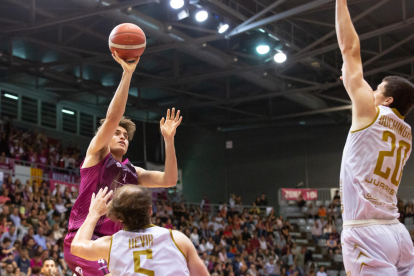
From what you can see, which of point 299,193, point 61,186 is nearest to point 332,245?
point 299,193

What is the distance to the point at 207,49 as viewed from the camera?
720 inches

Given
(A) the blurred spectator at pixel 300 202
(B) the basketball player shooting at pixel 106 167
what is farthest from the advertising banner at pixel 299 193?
(B) the basketball player shooting at pixel 106 167

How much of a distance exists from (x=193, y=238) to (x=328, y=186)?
11663mm

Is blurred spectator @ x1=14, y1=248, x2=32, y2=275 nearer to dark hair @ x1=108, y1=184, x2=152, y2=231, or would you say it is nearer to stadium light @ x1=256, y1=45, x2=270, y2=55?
dark hair @ x1=108, y1=184, x2=152, y2=231

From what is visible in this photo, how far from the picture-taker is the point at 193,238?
1819cm

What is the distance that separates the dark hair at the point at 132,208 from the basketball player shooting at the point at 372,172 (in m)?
1.39

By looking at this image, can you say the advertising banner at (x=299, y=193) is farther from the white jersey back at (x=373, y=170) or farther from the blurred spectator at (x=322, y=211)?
the white jersey back at (x=373, y=170)

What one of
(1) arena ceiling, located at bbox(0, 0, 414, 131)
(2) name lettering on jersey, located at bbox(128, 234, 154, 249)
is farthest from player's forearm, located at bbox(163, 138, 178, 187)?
(1) arena ceiling, located at bbox(0, 0, 414, 131)

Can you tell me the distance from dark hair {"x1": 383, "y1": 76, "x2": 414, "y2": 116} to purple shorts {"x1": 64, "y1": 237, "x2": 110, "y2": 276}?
2.67 m

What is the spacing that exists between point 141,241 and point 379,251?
1.53m

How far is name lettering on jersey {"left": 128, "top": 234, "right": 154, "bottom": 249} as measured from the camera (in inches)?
120

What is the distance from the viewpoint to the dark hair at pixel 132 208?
3084 mm

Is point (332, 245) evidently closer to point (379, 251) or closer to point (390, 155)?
point (390, 155)

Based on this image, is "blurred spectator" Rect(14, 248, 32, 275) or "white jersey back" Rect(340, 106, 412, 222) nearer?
"white jersey back" Rect(340, 106, 412, 222)
